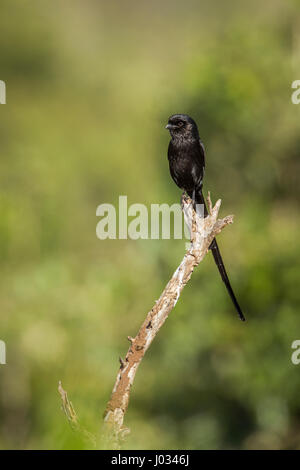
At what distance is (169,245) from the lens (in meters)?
10.2

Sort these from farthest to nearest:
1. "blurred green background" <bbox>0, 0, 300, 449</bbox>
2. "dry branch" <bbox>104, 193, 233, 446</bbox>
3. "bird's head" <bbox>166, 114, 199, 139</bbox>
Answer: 1. "blurred green background" <bbox>0, 0, 300, 449</bbox>
2. "bird's head" <bbox>166, 114, 199, 139</bbox>
3. "dry branch" <bbox>104, 193, 233, 446</bbox>

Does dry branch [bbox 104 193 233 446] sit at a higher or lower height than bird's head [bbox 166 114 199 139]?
lower

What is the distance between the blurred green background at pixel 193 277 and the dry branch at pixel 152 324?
286 centimetres

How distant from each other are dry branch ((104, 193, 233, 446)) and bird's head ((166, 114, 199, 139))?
→ 1.18m

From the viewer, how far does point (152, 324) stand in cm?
252

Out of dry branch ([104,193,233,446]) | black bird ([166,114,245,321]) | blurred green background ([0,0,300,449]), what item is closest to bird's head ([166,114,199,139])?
black bird ([166,114,245,321])

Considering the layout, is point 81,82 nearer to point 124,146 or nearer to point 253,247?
point 124,146

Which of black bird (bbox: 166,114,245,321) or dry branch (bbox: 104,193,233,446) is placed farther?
black bird (bbox: 166,114,245,321)

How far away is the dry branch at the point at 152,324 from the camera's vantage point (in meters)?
2.24

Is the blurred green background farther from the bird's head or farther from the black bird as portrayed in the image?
the bird's head

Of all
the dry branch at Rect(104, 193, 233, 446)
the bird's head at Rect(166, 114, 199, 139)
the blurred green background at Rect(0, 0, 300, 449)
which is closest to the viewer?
the dry branch at Rect(104, 193, 233, 446)

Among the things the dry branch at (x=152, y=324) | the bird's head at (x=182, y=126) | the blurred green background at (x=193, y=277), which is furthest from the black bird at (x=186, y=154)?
the blurred green background at (x=193, y=277)

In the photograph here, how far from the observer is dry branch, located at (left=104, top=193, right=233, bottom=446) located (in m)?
2.24

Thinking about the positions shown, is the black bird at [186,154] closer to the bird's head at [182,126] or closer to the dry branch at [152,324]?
the bird's head at [182,126]
